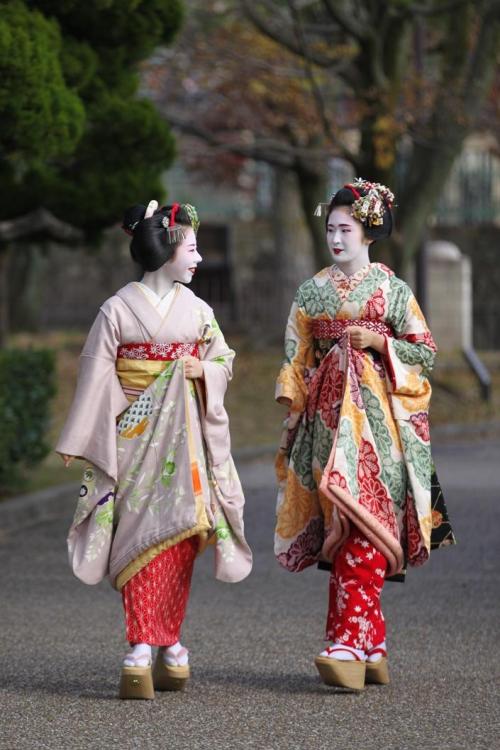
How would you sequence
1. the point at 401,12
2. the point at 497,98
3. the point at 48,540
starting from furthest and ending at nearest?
the point at 497,98 < the point at 401,12 < the point at 48,540

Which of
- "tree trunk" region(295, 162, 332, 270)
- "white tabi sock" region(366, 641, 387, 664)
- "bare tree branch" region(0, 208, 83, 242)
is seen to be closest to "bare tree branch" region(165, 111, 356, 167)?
"tree trunk" region(295, 162, 332, 270)

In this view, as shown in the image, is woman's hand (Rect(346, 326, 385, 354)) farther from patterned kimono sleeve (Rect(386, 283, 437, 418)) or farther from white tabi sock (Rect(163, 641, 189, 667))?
white tabi sock (Rect(163, 641, 189, 667))

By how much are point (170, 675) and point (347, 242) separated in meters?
1.67

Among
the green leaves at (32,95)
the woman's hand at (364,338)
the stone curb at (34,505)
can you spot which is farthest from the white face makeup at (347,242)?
the stone curb at (34,505)

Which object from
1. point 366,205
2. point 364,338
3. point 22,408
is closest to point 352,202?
point 366,205

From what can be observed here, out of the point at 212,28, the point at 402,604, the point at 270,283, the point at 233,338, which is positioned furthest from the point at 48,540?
the point at 270,283

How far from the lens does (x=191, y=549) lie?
5.60m

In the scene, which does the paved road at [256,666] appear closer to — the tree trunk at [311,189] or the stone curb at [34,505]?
the stone curb at [34,505]

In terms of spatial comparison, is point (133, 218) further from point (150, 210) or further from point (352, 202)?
point (352, 202)

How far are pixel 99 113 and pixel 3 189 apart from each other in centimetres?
107

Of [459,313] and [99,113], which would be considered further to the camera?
[459,313]

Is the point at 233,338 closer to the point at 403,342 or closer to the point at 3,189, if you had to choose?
the point at 3,189

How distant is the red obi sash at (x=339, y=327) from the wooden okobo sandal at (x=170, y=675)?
125 centimetres

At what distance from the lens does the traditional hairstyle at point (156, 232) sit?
558cm
